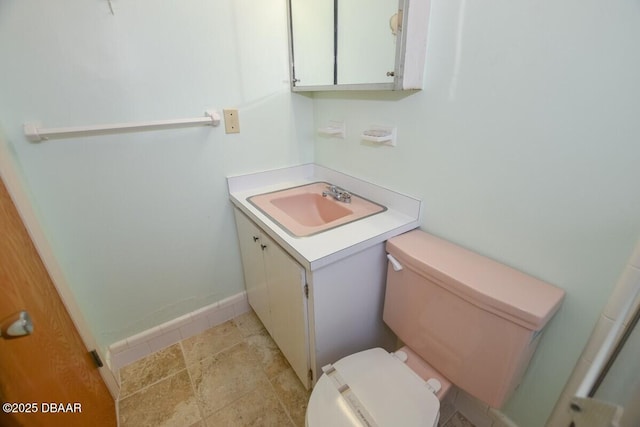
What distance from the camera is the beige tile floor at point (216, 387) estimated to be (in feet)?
4.11

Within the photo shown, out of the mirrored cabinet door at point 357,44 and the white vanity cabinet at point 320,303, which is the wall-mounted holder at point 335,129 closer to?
the mirrored cabinet door at point 357,44

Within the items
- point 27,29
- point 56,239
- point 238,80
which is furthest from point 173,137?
point 56,239

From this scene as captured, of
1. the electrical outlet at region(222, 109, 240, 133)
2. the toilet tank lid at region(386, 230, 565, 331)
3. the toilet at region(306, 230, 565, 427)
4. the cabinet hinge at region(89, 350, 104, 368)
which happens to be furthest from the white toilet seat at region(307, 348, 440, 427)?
the electrical outlet at region(222, 109, 240, 133)

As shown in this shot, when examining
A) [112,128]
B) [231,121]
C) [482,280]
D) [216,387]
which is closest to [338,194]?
[231,121]

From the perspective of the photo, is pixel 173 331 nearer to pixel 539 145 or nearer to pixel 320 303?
pixel 320 303

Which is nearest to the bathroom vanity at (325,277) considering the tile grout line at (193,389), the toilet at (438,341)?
the toilet at (438,341)

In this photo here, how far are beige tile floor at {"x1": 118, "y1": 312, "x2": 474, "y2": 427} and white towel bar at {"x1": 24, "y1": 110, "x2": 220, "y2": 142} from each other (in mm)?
1210

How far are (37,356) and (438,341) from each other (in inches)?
47.6

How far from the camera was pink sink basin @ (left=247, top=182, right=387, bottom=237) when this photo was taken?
1216 millimetres

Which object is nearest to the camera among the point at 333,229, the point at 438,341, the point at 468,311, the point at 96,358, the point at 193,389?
the point at 468,311

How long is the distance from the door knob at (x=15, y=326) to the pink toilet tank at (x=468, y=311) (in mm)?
1048

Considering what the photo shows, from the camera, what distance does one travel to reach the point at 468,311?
2.82 feet

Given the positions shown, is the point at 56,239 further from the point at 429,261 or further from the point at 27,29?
the point at 429,261


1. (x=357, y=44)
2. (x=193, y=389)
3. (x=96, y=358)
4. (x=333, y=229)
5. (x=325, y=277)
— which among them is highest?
(x=357, y=44)
